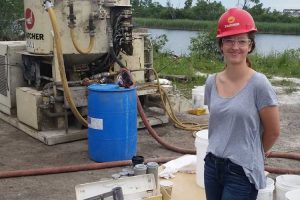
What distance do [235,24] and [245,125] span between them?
0.47m

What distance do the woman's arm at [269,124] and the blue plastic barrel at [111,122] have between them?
7.80ft

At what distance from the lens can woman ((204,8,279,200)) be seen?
7.20 ft

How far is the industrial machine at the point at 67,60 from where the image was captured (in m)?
5.26

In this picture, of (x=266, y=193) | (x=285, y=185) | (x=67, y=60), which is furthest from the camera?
(x=67, y=60)

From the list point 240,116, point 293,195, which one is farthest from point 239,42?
point 293,195

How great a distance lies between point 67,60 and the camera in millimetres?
5520

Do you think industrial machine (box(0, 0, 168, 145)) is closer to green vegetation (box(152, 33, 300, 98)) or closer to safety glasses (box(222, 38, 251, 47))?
green vegetation (box(152, 33, 300, 98))

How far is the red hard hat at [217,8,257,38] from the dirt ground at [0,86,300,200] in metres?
2.17

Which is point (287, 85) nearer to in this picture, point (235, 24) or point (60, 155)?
point (60, 155)

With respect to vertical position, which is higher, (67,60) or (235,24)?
(235,24)

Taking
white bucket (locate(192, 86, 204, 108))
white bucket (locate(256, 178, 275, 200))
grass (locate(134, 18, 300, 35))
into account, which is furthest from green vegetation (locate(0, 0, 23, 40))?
grass (locate(134, 18, 300, 35))

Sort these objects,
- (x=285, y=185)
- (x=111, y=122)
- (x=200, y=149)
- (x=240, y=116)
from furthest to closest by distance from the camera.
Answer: (x=111, y=122) → (x=200, y=149) → (x=285, y=185) → (x=240, y=116)

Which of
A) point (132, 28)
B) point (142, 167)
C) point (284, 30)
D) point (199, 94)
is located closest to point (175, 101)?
point (199, 94)

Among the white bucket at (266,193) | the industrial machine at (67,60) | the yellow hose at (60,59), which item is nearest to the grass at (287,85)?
the industrial machine at (67,60)
